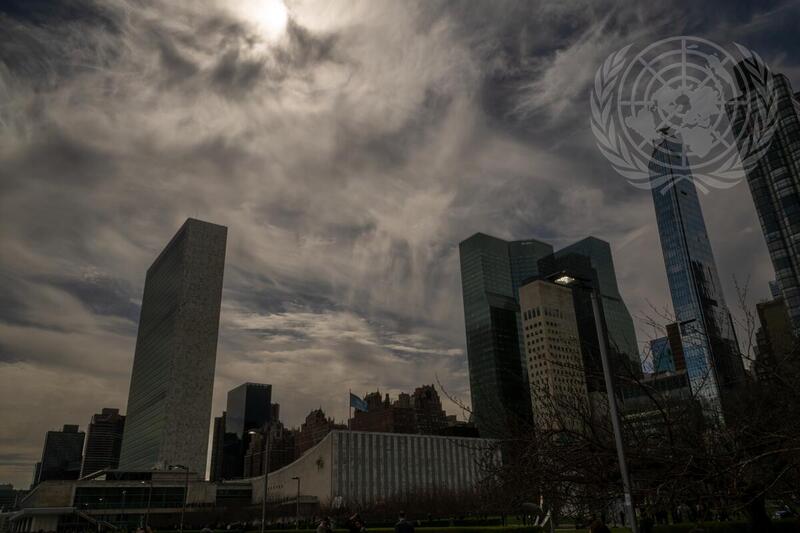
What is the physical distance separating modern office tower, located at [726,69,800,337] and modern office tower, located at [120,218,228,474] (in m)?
134

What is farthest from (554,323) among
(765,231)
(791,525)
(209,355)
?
(791,525)

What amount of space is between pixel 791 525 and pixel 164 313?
16971cm

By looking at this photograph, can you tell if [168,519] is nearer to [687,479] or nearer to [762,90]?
[687,479]

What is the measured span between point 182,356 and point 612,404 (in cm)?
15248

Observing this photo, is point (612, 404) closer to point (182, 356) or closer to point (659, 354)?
point (659, 354)

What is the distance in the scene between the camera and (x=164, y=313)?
16362cm

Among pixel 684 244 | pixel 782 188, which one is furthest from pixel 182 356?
pixel 684 244

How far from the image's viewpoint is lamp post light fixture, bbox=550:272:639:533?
9492mm

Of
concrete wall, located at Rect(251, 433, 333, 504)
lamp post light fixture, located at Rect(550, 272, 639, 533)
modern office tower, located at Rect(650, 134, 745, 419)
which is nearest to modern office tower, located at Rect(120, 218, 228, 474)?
concrete wall, located at Rect(251, 433, 333, 504)

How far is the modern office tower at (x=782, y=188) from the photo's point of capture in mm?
83438

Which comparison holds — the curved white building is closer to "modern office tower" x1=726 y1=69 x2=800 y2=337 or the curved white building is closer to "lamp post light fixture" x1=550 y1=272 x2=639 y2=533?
"modern office tower" x1=726 y1=69 x2=800 y2=337

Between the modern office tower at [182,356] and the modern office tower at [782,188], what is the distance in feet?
440

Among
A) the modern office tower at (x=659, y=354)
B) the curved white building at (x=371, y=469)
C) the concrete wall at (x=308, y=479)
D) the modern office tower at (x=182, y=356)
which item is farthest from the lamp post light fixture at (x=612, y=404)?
the modern office tower at (x=182, y=356)

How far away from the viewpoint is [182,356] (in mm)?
146750
